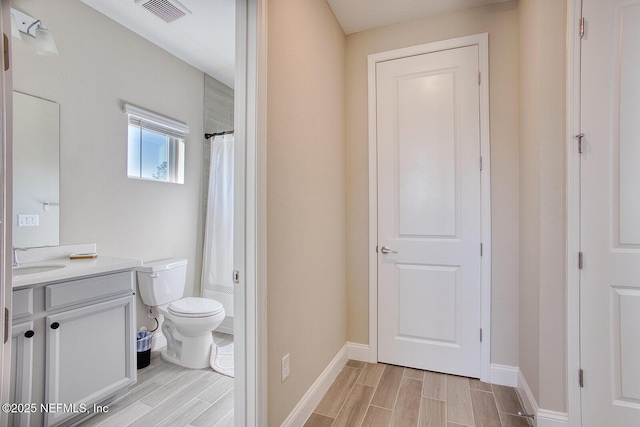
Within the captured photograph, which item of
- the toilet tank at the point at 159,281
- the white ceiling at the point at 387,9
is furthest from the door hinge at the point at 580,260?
the toilet tank at the point at 159,281

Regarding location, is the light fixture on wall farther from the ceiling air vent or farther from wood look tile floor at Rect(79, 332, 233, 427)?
wood look tile floor at Rect(79, 332, 233, 427)

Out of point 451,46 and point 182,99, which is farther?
point 182,99

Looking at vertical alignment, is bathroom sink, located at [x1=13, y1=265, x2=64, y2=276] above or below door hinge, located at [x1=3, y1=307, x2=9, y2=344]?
below

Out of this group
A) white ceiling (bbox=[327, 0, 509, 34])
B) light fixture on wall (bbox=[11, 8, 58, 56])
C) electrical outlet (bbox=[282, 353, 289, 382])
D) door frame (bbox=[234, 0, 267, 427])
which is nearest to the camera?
door frame (bbox=[234, 0, 267, 427])

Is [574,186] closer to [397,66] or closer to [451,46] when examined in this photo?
[451,46]

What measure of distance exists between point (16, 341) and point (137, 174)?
A: 1.51 m

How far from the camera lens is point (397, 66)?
7.63 ft

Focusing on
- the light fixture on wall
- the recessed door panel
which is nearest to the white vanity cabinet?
the light fixture on wall

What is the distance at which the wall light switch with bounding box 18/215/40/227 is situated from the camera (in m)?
1.82

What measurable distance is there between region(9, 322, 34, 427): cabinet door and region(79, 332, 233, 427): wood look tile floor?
1.27 feet

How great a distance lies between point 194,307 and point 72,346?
32.2 inches

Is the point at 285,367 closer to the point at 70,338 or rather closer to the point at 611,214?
the point at 70,338

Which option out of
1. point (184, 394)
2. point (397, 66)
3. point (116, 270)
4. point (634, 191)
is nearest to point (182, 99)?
point (116, 270)

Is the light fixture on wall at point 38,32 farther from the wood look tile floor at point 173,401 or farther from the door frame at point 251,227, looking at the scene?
the wood look tile floor at point 173,401
